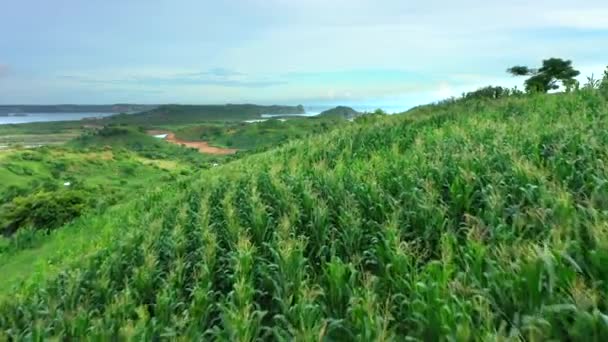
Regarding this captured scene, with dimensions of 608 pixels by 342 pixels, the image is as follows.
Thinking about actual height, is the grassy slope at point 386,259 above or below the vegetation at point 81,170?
above

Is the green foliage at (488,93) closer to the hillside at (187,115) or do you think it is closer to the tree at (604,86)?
the tree at (604,86)

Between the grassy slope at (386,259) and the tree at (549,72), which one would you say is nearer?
the grassy slope at (386,259)

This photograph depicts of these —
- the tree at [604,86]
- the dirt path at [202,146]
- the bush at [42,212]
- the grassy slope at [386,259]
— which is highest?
the tree at [604,86]

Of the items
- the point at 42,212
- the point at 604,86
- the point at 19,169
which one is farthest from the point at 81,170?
Answer: the point at 604,86

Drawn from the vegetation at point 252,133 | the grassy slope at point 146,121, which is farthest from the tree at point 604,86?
the grassy slope at point 146,121

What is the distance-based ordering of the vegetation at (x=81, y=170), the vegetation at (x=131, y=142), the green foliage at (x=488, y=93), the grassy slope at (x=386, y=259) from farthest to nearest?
the vegetation at (x=131, y=142), the vegetation at (x=81, y=170), the green foliage at (x=488, y=93), the grassy slope at (x=386, y=259)

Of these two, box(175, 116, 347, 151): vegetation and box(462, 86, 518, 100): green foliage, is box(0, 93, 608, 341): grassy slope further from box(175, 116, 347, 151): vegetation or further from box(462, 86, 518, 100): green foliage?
box(175, 116, 347, 151): vegetation

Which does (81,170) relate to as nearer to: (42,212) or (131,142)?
(131,142)

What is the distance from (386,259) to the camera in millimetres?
5656

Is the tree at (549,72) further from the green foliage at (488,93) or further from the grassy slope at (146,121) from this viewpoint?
the grassy slope at (146,121)

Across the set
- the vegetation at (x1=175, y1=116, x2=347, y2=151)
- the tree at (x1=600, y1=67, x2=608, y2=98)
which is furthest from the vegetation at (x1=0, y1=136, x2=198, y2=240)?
the tree at (x1=600, y1=67, x2=608, y2=98)

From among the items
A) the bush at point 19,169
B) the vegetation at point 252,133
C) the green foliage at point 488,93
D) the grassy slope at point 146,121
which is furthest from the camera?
the grassy slope at point 146,121

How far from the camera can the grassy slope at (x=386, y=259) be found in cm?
395

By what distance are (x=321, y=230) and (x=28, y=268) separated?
12.1 m
